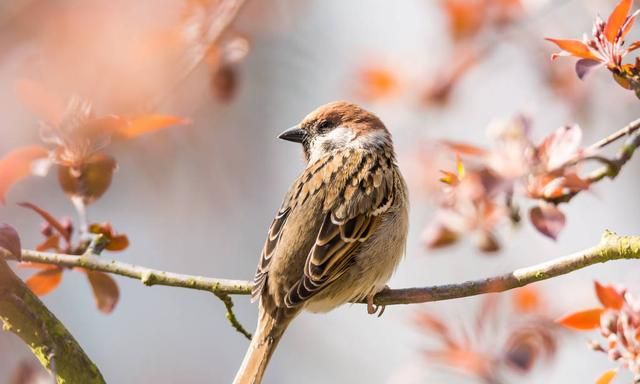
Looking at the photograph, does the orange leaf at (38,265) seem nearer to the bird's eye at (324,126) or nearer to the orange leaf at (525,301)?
the bird's eye at (324,126)

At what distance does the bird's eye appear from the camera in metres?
4.84

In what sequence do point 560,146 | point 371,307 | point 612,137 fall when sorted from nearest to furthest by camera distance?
1. point 560,146
2. point 612,137
3. point 371,307

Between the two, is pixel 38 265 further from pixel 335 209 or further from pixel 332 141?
pixel 332 141

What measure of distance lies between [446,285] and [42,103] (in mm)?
1600

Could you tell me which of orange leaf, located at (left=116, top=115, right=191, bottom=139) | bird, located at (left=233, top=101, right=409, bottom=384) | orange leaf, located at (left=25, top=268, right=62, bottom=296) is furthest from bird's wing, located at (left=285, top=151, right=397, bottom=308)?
orange leaf, located at (left=116, top=115, right=191, bottom=139)

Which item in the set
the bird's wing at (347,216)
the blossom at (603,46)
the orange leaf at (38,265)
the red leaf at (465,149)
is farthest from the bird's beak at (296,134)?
the blossom at (603,46)

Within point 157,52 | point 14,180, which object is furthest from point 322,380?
point 14,180

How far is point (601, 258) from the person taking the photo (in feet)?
9.15

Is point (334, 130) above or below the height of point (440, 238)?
above

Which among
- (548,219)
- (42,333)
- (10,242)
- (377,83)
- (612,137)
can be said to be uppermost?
(377,83)

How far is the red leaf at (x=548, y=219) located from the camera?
9.32 ft

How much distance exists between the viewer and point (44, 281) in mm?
3234

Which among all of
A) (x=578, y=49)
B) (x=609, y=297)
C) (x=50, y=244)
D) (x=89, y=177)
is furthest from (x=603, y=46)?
(x=50, y=244)

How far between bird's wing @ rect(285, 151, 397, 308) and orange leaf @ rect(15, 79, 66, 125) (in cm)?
134
